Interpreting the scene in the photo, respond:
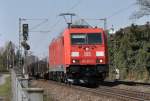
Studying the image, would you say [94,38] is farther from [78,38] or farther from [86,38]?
[78,38]

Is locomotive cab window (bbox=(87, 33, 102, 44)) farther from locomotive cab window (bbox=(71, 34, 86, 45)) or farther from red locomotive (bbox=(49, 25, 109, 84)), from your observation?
locomotive cab window (bbox=(71, 34, 86, 45))

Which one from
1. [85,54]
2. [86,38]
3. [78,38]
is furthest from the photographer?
[78,38]

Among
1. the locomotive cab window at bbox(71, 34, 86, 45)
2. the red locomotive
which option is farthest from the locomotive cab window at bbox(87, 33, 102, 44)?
the locomotive cab window at bbox(71, 34, 86, 45)

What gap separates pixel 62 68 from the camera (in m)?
34.5

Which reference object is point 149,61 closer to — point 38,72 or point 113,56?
point 113,56

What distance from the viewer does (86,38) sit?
32.9 meters

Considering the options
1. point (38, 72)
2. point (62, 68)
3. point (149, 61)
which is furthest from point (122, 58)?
point (62, 68)

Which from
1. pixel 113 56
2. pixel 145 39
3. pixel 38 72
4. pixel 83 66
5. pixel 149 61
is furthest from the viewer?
pixel 38 72

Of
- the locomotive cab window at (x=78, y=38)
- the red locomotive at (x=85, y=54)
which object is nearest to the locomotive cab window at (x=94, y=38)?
the red locomotive at (x=85, y=54)

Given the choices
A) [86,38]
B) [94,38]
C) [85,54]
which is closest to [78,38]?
[86,38]

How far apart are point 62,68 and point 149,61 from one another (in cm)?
1601

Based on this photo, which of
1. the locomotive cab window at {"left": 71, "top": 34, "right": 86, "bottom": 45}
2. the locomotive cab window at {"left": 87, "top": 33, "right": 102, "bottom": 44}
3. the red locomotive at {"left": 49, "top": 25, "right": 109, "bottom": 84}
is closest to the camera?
the red locomotive at {"left": 49, "top": 25, "right": 109, "bottom": 84}

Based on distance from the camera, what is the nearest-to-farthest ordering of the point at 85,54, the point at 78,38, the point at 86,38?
the point at 85,54, the point at 86,38, the point at 78,38

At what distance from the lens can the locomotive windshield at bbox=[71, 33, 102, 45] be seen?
32.8 meters
